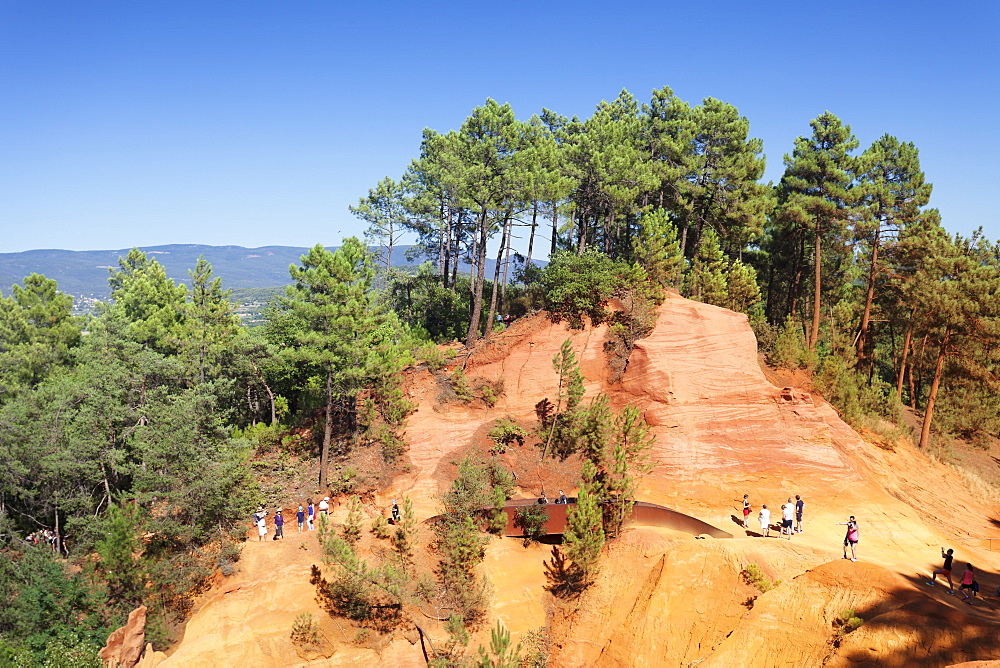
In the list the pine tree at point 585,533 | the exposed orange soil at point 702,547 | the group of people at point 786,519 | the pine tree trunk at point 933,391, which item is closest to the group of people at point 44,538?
the exposed orange soil at point 702,547

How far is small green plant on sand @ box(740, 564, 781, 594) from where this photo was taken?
760 inches

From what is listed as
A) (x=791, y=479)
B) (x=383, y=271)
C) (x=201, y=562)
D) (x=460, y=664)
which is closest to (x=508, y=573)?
(x=460, y=664)

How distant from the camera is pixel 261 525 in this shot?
24797 mm

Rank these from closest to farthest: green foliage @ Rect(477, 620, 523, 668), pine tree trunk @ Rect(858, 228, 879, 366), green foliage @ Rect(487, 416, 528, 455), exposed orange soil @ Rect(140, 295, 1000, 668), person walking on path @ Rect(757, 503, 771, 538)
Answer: exposed orange soil @ Rect(140, 295, 1000, 668), green foliage @ Rect(477, 620, 523, 668), person walking on path @ Rect(757, 503, 771, 538), green foliage @ Rect(487, 416, 528, 455), pine tree trunk @ Rect(858, 228, 879, 366)

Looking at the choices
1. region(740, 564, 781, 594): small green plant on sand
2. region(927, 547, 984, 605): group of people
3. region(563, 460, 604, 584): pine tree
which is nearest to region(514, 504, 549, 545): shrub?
region(563, 460, 604, 584): pine tree

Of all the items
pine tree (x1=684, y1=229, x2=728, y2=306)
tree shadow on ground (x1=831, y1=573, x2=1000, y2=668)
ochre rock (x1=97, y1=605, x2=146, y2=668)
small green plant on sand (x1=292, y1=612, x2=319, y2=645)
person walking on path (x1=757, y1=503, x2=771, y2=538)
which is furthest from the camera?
pine tree (x1=684, y1=229, x2=728, y2=306)

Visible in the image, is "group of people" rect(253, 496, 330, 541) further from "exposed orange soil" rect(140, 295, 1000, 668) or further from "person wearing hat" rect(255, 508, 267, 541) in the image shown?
"exposed orange soil" rect(140, 295, 1000, 668)

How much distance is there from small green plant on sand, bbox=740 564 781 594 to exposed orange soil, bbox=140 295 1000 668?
0.81 feet

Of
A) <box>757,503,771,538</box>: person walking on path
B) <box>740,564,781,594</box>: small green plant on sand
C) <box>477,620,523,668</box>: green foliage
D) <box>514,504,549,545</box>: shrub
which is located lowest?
<box>477,620,523,668</box>: green foliage

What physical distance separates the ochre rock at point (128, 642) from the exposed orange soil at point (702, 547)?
0.68m

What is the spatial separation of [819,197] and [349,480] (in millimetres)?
31874

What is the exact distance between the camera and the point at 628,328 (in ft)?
105

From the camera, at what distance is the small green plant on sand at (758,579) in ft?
63.3

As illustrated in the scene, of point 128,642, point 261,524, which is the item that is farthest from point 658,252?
point 128,642
